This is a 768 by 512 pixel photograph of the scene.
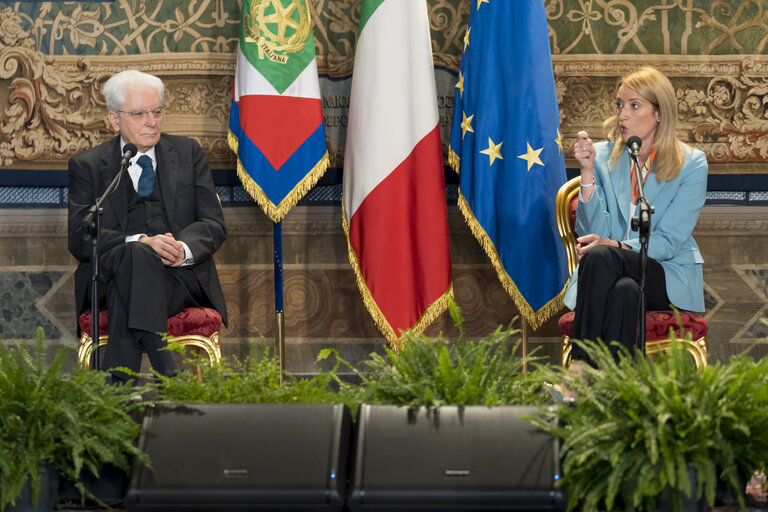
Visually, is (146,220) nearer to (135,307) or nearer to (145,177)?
(145,177)

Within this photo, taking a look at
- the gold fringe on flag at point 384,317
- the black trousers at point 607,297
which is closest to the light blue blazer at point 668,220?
A: the black trousers at point 607,297

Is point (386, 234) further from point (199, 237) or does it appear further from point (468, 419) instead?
point (468, 419)

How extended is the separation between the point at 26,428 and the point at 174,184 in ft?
6.47

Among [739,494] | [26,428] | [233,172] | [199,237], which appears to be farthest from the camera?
[233,172]

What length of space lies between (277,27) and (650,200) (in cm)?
193

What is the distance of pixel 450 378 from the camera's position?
2.55 metres

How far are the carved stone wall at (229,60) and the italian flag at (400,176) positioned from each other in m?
0.40

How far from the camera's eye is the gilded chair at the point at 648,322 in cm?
377

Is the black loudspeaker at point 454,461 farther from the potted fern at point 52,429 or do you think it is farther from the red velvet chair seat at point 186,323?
the red velvet chair seat at point 186,323

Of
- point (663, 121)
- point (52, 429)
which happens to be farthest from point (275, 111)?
point (52, 429)

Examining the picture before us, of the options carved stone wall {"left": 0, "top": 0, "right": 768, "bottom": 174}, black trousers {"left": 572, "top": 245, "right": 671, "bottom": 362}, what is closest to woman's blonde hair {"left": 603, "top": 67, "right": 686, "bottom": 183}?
black trousers {"left": 572, "top": 245, "right": 671, "bottom": 362}

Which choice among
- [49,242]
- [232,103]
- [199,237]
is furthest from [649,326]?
[49,242]

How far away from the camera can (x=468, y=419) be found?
2.37 meters

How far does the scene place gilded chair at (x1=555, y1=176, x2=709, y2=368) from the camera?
3.77 m
